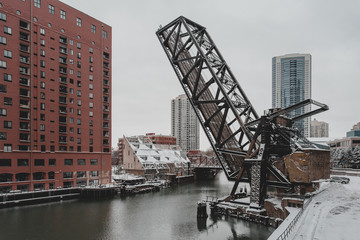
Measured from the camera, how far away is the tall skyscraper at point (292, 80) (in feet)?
515

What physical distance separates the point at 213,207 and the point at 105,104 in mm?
28821

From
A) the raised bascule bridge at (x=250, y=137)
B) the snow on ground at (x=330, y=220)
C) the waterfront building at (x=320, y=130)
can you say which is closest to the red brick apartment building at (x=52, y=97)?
the raised bascule bridge at (x=250, y=137)

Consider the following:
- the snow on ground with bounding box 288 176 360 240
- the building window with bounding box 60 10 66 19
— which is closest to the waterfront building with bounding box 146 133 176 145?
the building window with bounding box 60 10 66 19

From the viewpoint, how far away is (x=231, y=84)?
2362 cm

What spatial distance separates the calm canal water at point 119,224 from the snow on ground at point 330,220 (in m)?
4.58

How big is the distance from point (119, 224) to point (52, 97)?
24.1 m

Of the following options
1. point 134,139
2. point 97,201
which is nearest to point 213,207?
point 97,201

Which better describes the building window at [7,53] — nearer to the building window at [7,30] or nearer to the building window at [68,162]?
the building window at [7,30]

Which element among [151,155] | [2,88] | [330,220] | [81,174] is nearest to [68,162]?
[81,174]

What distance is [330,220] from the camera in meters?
12.7

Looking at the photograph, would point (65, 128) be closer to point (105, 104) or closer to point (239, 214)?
point (105, 104)

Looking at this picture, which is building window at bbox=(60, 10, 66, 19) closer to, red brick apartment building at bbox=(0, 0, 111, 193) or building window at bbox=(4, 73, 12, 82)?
red brick apartment building at bbox=(0, 0, 111, 193)

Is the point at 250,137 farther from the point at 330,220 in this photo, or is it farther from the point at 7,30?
the point at 7,30

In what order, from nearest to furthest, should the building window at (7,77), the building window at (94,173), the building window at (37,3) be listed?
the building window at (7,77) → the building window at (37,3) → the building window at (94,173)
